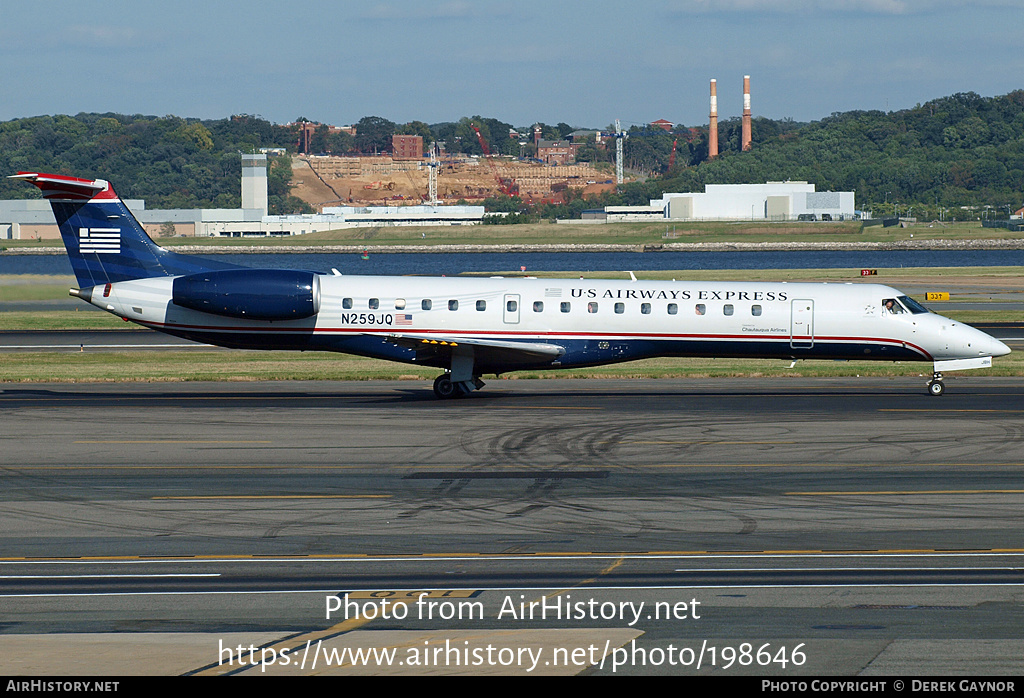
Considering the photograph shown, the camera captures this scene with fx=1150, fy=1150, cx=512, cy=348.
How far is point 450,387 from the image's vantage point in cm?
2986

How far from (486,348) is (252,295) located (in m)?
6.04

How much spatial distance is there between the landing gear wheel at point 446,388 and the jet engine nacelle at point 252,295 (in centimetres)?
371

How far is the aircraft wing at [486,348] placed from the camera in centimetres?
2884

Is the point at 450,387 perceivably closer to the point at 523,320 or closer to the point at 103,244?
the point at 523,320

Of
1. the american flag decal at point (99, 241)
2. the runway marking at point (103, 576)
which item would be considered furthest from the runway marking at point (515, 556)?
the american flag decal at point (99, 241)

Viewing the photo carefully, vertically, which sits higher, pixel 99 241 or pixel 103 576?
pixel 99 241

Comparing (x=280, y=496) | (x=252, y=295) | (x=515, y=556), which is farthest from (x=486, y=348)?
(x=515, y=556)

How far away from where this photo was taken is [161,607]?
1252 cm

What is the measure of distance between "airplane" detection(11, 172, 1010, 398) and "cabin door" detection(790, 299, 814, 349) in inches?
1.3

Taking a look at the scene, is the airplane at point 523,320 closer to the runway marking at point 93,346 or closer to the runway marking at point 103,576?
the runway marking at point 93,346

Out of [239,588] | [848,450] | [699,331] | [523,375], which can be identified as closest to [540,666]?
[239,588]

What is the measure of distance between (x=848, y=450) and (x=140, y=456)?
44.1 feet

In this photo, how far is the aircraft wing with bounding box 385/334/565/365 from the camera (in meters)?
28.8

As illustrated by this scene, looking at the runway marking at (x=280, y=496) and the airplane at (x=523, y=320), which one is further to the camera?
the airplane at (x=523, y=320)
